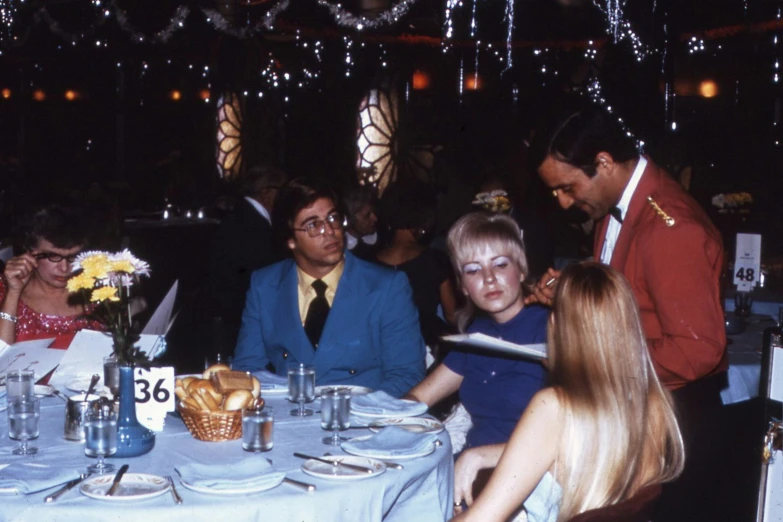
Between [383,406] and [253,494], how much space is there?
0.82m

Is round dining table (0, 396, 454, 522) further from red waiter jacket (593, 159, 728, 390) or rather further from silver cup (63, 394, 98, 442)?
red waiter jacket (593, 159, 728, 390)

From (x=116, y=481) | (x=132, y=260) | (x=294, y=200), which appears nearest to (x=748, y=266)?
(x=294, y=200)

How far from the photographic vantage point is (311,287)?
349 cm

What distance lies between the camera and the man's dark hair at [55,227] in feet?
10.8

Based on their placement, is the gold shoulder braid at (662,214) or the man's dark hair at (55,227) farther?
the man's dark hair at (55,227)

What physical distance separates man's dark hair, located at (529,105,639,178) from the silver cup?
159 cm

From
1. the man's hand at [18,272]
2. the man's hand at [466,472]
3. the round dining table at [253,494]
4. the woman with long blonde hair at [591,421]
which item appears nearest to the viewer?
the round dining table at [253,494]

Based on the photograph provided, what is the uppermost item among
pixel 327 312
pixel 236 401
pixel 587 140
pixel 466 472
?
pixel 587 140

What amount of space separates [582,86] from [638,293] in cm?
876

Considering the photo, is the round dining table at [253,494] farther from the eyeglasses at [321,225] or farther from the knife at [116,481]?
the eyeglasses at [321,225]

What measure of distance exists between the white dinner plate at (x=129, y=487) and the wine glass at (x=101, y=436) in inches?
4.8

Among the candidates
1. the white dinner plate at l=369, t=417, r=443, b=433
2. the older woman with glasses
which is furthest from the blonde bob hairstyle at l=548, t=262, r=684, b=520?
the older woman with glasses

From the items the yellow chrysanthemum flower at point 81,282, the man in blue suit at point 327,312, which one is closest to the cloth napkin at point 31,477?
the yellow chrysanthemum flower at point 81,282

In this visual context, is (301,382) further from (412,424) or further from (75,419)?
(75,419)
